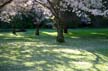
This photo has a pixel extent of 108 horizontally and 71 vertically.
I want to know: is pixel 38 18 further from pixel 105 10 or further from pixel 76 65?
pixel 76 65

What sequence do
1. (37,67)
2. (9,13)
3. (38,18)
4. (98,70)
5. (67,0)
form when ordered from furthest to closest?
(38,18), (9,13), (67,0), (37,67), (98,70)

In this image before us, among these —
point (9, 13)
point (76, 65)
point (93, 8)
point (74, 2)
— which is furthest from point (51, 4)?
point (76, 65)

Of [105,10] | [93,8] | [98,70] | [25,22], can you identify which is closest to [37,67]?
[98,70]

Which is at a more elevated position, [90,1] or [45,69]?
[90,1]

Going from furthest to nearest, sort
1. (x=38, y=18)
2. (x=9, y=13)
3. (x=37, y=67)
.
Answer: (x=38, y=18)
(x=9, y=13)
(x=37, y=67)

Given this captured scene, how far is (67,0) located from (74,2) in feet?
2.39

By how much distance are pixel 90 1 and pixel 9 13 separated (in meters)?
12.1

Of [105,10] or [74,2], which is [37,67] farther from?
[105,10]

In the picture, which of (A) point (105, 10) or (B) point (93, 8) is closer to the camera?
(B) point (93, 8)

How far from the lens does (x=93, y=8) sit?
1083 inches

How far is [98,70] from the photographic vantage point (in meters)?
11.1

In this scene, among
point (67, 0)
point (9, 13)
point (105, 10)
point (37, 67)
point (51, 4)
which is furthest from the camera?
point (9, 13)

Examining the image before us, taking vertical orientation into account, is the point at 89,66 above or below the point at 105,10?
below

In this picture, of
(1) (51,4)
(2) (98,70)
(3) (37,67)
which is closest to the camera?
(2) (98,70)
